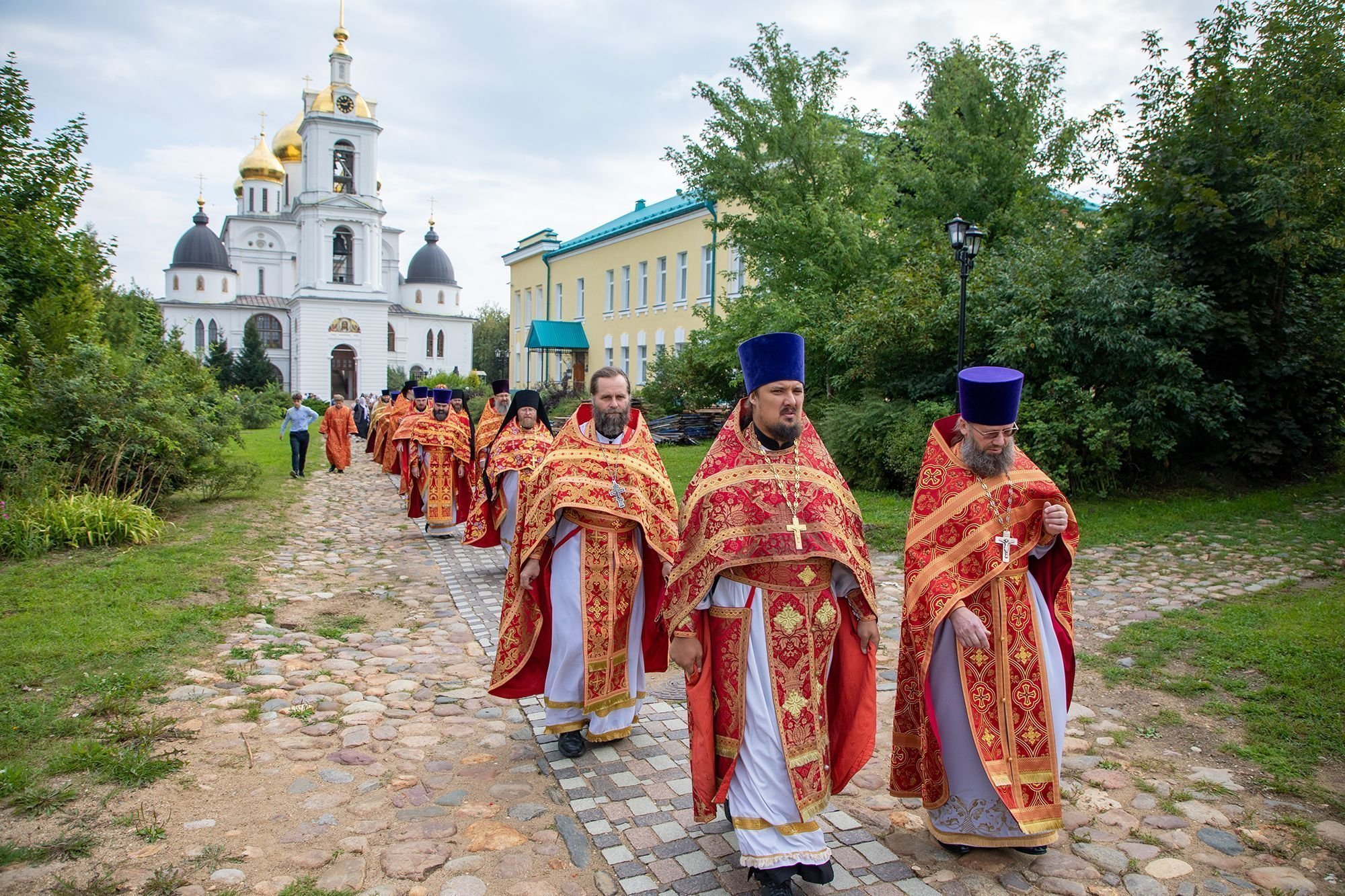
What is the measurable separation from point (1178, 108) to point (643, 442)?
11.9 m

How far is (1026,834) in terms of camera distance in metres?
3.75

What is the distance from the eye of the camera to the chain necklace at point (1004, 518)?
3.79 m

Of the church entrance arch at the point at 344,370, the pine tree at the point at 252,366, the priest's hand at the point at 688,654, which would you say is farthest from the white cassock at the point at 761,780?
the church entrance arch at the point at 344,370

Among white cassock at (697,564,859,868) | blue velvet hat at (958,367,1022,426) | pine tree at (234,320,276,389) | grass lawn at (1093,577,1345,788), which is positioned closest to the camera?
white cassock at (697,564,859,868)

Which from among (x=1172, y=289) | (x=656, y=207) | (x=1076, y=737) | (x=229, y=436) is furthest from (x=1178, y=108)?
(x=656, y=207)

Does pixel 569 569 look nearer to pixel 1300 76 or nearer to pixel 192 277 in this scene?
pixel 1300 76

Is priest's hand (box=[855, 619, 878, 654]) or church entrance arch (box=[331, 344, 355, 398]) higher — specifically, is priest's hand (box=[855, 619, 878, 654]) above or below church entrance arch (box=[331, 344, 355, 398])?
below

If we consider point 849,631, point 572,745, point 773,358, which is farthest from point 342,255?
point 849,631

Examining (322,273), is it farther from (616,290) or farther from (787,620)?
(787,620)

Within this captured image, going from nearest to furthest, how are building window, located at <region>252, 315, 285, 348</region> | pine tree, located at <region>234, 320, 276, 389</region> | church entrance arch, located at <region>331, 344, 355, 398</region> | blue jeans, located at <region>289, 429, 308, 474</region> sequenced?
blue jeans, located at <region>289, 429, 308, 474</region> < pine tree, located at <region>234, 320, 276, 389</region> < church entrance arch, located at <region>331, 344, 355, 398</region> < building window, located at <region>252, 315, 285, 348</region>

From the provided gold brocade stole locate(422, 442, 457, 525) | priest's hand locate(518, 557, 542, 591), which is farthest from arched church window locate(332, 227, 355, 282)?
priest's hand locate(518, 557, 542, 591)

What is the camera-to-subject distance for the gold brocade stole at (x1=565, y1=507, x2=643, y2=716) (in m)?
5.02

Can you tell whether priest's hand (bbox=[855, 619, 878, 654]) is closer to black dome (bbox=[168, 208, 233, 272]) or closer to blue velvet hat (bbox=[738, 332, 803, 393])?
blue velvet hat (bbox=[738, 332, 803, 393])

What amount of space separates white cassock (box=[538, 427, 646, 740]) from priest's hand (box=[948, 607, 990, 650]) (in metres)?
1.95
